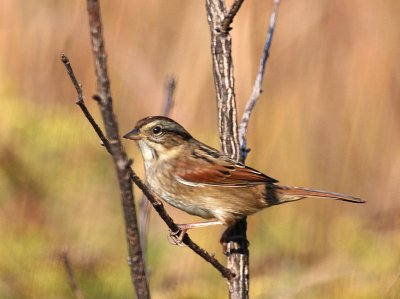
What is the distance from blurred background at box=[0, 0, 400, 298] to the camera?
3.85m

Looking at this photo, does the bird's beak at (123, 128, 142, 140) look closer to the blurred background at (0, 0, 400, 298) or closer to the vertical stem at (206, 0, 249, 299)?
the vertical stem at (206, 0, 249, 299)

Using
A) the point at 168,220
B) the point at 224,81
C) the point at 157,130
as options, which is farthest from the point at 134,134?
the point at 168,220

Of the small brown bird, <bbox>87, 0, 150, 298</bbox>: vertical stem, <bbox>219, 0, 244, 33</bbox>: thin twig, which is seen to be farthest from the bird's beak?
<bbox>87, 0, 150, 298</bbox>: vertical stem

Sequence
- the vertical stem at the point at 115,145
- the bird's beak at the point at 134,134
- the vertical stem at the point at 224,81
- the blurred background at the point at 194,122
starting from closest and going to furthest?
the vertical stem at the point at 115,145
the vertical stem at the point at 224,81
the bird's beak at the point at 134,134
the blurred background at the point at 194,122

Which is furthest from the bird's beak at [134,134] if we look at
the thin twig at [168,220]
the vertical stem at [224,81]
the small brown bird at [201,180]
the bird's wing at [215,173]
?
the thin twig at [168,220]

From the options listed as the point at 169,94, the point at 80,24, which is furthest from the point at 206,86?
the point at 169,94

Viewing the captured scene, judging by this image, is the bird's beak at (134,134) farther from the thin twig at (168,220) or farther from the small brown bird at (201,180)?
the thin twig at (168,220)

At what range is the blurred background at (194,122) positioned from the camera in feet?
12.6

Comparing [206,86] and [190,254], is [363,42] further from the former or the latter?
[190,254]

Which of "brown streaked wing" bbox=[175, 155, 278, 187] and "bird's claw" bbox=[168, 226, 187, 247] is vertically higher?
"brown streaked wing" bbox=[175, 155, 278, 187]

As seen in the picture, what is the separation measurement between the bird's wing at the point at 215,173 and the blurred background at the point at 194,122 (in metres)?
0.53

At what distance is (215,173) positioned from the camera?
3.15 m

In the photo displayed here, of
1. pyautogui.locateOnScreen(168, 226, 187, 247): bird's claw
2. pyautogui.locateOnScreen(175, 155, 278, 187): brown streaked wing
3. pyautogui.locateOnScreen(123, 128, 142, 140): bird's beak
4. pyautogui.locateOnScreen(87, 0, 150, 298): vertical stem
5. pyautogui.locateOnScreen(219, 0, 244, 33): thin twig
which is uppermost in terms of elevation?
pyautogui.locateOnScreen(219, 0, 244, 33): thin twig

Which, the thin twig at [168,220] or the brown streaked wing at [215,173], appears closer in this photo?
the thin twig at [168,220]
